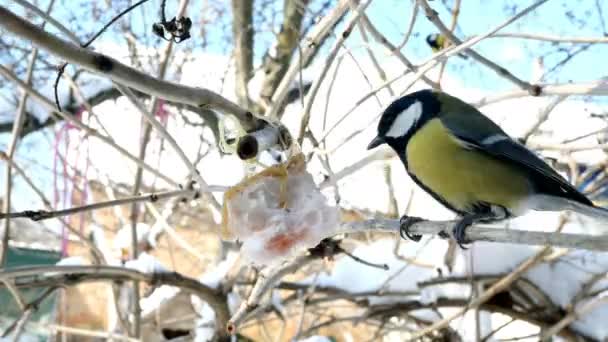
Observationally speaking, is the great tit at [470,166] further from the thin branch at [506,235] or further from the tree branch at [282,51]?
the tree branch at [282,51]

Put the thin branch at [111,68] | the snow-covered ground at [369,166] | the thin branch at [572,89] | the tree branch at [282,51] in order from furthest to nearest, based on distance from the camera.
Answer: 1. the tree branch at [282,51]
2. the snow-covered ground at [369,166]
3. the thin branch at [572,89]
4. the thin branch at [111,68]

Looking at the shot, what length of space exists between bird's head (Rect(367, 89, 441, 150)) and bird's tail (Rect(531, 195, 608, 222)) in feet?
0.83

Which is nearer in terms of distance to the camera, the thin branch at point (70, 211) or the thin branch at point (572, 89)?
Answer: the thin branch at point (70, 211)

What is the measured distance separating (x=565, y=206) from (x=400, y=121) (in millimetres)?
328

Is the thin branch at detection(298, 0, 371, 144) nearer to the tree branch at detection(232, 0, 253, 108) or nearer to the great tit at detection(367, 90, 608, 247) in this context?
the great tit at detection(367, 90, 608, 247)

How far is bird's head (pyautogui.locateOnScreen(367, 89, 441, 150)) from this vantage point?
1.24 meters

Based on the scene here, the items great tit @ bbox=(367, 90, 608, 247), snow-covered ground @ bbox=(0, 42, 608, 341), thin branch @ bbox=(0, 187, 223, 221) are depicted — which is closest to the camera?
thin branch @ bbox=(0, 187, 223, 221)

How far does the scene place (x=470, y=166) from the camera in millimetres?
1195

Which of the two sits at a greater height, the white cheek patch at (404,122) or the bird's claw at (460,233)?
the white cheek patch at (404,122)

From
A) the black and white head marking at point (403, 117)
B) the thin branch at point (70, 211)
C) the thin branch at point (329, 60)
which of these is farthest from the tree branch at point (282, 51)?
the thin branch at point (70, 211)

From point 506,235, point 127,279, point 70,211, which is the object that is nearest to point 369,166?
point 127,279

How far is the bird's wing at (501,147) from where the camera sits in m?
1.14

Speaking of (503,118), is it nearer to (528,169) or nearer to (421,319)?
(421,319)

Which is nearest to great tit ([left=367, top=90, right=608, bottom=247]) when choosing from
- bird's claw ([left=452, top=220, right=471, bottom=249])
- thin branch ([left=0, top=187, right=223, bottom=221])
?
bird's claw ([left=452, top=220, right=471, bottom=249])
